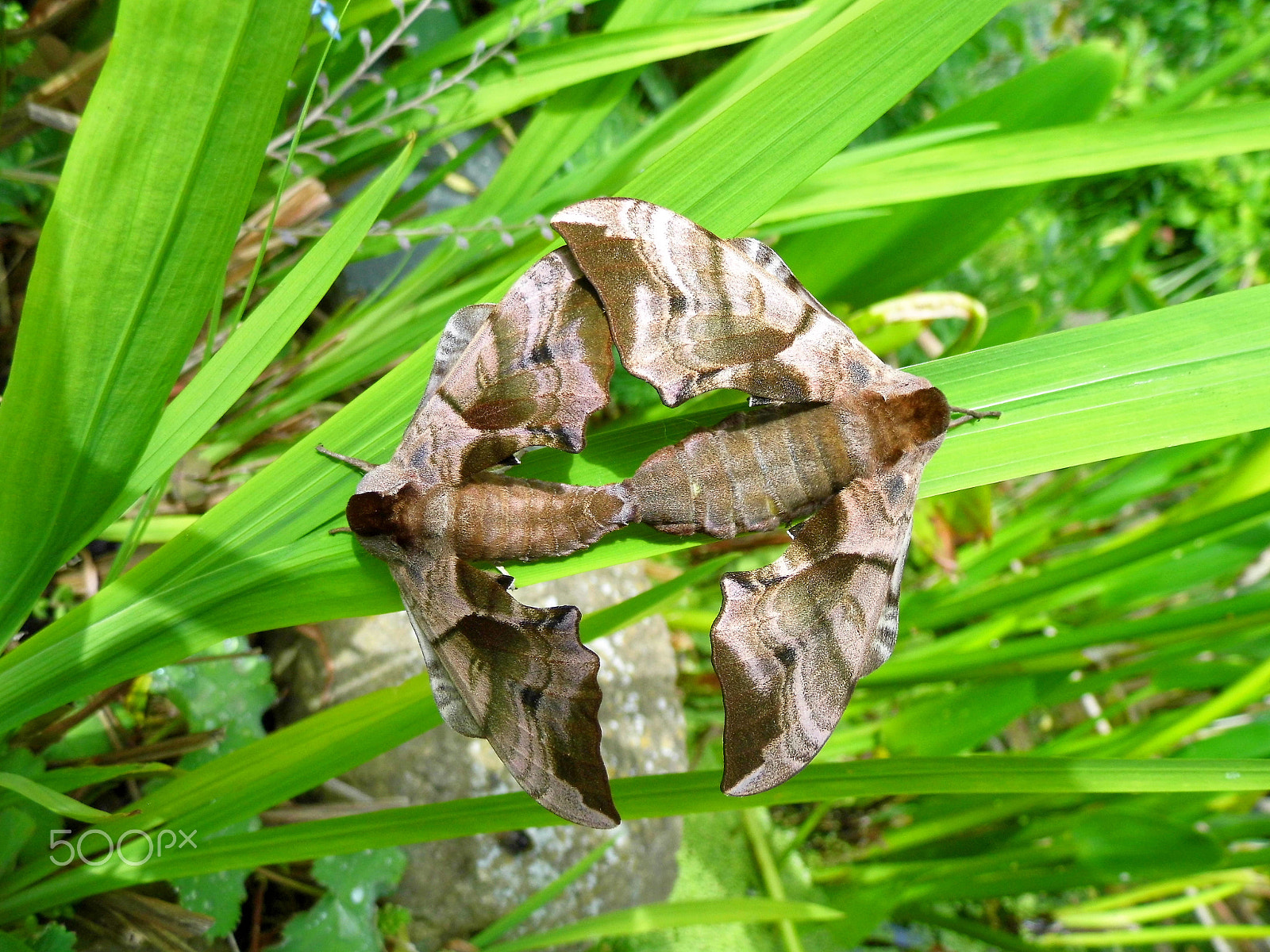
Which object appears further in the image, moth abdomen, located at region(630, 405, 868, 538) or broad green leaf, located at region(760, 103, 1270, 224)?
broad green leaf, located at region(760, 103, 1270, 224)

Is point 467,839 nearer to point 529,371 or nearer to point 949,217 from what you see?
point 529,371

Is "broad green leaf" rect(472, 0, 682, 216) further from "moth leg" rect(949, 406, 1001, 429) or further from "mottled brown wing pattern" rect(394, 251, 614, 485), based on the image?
"moth leg" rect(949, 406, 1001, 429)

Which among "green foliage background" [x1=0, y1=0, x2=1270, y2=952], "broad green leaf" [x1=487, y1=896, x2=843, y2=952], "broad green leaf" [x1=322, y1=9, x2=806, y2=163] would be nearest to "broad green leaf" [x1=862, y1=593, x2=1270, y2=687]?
"green foliage background" [x1=0, y1=0, x2=1270, y2=952]

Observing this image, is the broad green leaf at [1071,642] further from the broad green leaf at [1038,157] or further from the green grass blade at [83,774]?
the green grass blade at [83,774]

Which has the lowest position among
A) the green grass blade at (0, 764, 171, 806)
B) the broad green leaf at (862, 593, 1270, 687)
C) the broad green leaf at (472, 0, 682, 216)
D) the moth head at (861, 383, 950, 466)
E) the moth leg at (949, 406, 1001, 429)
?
the broad green leaf at (862, 593, 1270, 687)

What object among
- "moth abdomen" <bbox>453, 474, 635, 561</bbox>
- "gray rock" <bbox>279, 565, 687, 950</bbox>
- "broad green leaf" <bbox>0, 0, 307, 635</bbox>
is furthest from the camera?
"gray rock" <bbox>279, 565, 687, 950</bbox>
